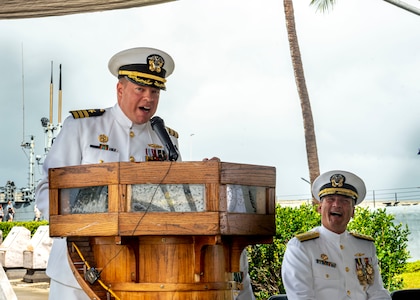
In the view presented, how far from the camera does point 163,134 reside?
141 inches

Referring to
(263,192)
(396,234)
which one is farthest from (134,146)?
(396,234)

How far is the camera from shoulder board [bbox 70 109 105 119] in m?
3.43

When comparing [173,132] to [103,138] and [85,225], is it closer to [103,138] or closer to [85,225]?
[103,138]

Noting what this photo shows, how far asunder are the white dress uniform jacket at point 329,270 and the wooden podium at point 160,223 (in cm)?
202

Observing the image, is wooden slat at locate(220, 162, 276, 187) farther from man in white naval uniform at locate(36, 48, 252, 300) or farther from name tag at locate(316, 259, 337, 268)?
name tag at locate(316, 259, 337, 268)

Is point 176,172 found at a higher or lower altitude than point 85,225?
higher

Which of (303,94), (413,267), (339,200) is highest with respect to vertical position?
(303,94)

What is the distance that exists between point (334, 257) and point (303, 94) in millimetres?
14046

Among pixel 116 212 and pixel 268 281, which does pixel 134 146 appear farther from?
pixel 268 281

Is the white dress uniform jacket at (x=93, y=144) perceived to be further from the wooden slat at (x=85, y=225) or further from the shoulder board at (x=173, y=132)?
the wooden slat at (x=85, y=225)

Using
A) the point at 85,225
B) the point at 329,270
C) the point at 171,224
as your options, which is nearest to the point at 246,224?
the point at 171,224

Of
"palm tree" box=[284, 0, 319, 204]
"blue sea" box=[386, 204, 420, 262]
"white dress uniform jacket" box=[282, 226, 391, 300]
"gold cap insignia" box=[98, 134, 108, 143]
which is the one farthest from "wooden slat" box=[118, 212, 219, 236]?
"blue sea" box=[386, 204, 420, 262]

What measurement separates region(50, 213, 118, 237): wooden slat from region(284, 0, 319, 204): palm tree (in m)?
15.2

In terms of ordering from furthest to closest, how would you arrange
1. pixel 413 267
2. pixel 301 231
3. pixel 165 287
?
pixel 413 267
pixel 301 231
pixel 165 287
